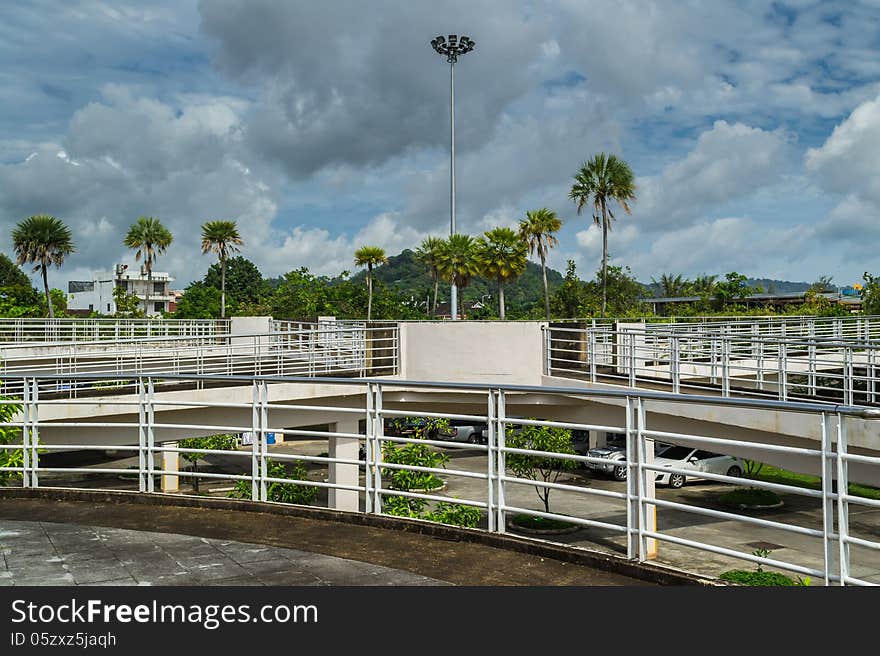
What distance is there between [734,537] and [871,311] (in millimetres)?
18380

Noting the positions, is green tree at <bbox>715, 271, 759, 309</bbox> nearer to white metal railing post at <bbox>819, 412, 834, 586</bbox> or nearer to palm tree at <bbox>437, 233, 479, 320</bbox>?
palm tree at <bbox>437, 233, 479, 320</bbox>

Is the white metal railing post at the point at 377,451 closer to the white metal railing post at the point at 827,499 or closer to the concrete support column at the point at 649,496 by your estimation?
the concrete support column at the point at 649,496

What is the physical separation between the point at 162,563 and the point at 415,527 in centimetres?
195

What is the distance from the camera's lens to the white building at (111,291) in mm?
92625

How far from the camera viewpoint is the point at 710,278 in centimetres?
8394

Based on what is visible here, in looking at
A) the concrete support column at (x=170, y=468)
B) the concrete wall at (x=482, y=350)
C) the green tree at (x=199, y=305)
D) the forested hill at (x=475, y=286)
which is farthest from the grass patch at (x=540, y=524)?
the forested hill at (x=475, y=286)

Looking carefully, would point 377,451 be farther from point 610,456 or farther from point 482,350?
point 610,456

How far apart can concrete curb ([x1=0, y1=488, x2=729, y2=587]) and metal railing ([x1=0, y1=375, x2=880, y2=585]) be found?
0.51 ft

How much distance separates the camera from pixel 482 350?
826 inches

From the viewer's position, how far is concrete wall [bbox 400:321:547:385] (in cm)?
2095

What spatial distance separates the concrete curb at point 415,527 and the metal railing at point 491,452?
155 mm

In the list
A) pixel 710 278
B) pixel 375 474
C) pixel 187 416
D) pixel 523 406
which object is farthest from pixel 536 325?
pixel 710 278

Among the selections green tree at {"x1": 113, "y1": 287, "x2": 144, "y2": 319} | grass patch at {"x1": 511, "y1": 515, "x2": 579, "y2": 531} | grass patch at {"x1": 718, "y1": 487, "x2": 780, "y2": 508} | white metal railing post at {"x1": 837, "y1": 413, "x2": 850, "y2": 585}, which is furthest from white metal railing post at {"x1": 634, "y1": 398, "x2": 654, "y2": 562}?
green tree at {"x1": 113, "y1": 287, "x2": 144, "y2": 319}
